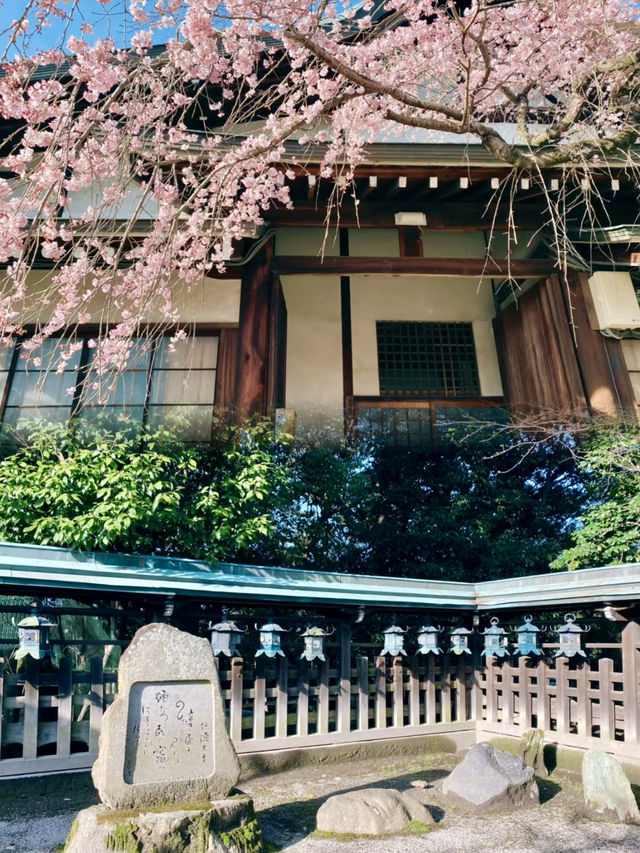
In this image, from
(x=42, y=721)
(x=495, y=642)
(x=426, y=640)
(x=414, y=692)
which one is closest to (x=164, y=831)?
(x=42, y=721)

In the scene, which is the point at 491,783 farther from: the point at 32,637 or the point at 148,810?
the point at 32,637

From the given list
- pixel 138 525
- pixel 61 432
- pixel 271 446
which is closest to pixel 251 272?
pixel 271 446

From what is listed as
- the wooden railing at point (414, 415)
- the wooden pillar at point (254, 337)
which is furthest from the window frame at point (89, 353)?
the wooden railing at point (414, 415)

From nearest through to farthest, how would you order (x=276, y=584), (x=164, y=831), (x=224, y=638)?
(x=164, y=831) → (x=224, y=638) → (x=276, y=584)

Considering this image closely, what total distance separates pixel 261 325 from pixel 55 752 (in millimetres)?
5817

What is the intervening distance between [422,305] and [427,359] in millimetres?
1062

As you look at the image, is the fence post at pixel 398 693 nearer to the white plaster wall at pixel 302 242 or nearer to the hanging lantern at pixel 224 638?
the hanging lantern at pixel 224 638

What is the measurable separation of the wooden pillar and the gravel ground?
450 cm

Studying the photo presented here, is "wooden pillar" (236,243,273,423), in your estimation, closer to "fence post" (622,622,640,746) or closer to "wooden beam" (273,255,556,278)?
"wooden beam" (273,255,556,278)

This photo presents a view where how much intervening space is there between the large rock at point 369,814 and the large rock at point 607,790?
1496mm

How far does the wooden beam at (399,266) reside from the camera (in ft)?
31.7

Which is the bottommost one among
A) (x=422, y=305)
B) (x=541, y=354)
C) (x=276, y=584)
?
(x=276, y=584)

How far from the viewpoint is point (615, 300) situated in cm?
972

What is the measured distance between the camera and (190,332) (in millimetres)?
9625
